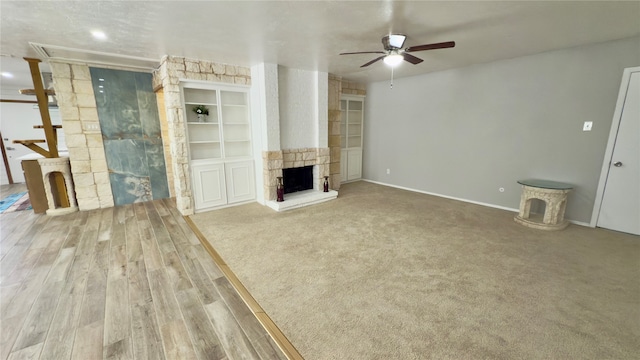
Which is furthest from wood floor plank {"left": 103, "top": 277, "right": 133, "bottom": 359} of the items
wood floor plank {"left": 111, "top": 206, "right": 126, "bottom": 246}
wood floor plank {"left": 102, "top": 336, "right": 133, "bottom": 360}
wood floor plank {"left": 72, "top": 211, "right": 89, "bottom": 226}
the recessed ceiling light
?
the recessed ceiling light

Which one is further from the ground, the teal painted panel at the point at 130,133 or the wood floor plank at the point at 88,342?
the teal painted panel at the point at 130,133

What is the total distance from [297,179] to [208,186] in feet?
5.51

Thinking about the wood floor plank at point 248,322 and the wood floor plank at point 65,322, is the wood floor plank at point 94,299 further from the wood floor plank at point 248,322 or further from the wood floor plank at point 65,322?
the wood floor plank at point 248,322

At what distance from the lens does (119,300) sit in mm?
2168

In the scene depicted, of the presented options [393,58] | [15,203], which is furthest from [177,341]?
[15,203]

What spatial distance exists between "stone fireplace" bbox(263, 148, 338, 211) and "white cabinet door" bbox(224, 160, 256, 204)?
1.29 ft

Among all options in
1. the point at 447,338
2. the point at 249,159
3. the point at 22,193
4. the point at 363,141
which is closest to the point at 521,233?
the point at 447,338

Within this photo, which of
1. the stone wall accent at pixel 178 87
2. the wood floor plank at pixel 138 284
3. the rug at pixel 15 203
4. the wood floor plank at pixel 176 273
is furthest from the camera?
the rug at pixel 15 203

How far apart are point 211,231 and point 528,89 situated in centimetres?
528

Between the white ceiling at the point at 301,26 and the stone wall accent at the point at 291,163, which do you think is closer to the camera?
the white ceiling at the point at 301,26

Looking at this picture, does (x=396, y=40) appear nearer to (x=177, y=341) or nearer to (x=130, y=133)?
(x=177, y=341)

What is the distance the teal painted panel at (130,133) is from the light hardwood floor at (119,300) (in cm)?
132

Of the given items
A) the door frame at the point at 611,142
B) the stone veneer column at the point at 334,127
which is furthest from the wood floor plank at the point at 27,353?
the door frame at the point at 611,142

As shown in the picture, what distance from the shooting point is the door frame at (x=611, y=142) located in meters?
3.23
